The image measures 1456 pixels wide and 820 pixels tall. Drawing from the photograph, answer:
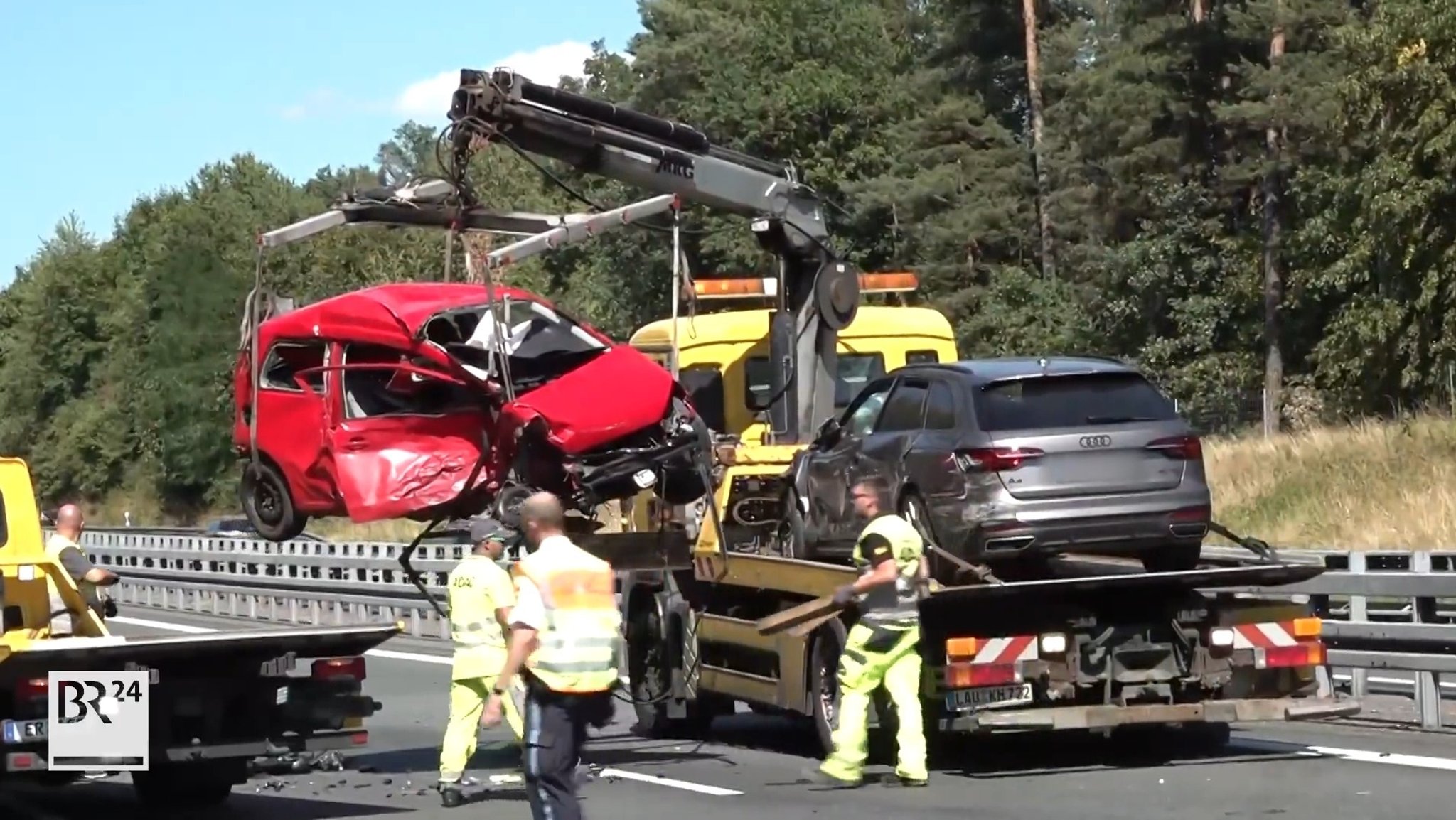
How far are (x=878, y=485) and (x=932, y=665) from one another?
4.46 feet

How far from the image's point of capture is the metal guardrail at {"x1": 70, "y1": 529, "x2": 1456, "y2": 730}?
570 inches

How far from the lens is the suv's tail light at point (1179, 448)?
13.1 metres

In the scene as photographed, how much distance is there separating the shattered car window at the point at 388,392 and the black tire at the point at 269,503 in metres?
0.86

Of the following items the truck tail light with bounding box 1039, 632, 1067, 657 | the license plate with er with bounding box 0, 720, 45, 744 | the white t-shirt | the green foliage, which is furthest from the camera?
the green foliage

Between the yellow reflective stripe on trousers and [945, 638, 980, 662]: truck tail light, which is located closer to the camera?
[945, 638, 980, 662]: truck tail light

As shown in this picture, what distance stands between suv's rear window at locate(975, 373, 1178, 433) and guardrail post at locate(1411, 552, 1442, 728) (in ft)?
8.03

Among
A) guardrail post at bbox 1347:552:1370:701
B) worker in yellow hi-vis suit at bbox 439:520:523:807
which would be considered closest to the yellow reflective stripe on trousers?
worker in yellow hi-vis suit at bbox 439:520:523:807

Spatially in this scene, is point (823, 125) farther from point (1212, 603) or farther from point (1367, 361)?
point (1212, 603)

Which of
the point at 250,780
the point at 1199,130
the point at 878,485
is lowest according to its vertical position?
the point at 250,780

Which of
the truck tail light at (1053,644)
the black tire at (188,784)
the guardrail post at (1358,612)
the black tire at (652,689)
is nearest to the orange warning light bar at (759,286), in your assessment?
the black tire at (652,689)

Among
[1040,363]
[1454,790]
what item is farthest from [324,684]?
[1454,790]

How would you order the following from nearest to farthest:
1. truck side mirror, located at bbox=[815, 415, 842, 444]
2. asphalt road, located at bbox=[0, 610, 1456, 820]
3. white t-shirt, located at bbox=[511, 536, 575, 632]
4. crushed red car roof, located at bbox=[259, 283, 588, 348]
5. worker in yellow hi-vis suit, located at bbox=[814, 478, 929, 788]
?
1. white t-shirt, located at bbox=[511, 536, 575, 632]
2. asphalt road, located at bbox=[0, 610, 1456, 820]
3. worker in yellow hi-vis suit, located at bbox=[814, 478, 929, 788]
4. crushed red car roof, located at bbox=[259, 283, 588, 348]
5. truck side mirror, located at bbox=[815, 415, 842, 444]

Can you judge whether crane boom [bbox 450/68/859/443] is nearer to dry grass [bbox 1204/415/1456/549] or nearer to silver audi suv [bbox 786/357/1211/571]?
silver audi suv [bbox 786/357/1211/571]

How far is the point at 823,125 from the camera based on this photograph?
215 feet
